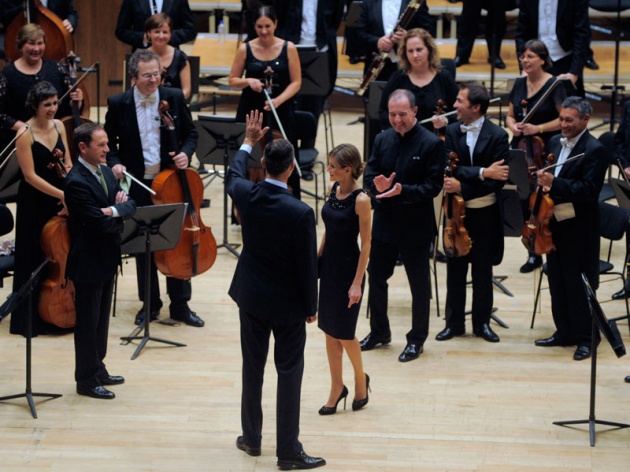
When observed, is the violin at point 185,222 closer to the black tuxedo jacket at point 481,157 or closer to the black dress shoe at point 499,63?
the black tuxedo jacket at point 481,157

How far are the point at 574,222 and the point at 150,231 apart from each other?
2173 millimetres

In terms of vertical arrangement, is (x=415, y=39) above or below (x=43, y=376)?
above

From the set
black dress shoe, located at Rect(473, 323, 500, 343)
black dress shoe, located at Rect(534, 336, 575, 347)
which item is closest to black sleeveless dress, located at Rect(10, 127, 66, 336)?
black dress shoe, located at Rect(473, 323, 500, 343)

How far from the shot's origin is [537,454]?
15.9ft

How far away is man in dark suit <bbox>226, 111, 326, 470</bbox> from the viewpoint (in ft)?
14.5

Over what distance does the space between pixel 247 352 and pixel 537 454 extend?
132 centimetres

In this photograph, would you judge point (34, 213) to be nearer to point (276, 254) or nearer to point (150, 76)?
point (150, 76)

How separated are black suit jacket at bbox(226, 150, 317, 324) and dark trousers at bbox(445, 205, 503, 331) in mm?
1715

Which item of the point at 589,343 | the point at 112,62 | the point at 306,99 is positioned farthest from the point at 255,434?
the point at 112,62

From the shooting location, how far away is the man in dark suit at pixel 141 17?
7.91m

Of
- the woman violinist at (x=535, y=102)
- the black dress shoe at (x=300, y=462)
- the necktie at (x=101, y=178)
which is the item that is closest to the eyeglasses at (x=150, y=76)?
the necktie at (x=101, y=178)

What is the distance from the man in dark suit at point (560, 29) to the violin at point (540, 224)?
77.9 inches

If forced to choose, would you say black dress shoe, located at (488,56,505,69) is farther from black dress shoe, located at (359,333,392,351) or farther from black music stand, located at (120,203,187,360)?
black music stand, located at (120,203,187,360)

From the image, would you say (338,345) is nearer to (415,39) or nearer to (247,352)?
(247,352)
